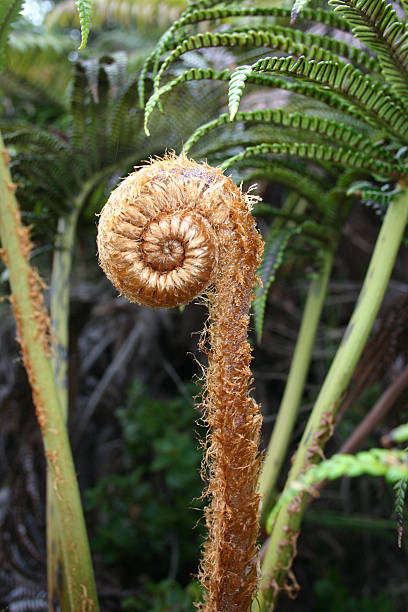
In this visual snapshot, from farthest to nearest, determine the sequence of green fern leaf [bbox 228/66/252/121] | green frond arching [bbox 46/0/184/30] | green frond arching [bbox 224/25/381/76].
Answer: green frond arching [bbox 46/0/184/30] < green frond arching [bbox 224/25/381/76] < green fern leaf [bbox 228/66/252/121]

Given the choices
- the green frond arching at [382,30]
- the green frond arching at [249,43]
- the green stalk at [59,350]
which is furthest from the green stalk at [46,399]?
the green frond arching at [382,30]

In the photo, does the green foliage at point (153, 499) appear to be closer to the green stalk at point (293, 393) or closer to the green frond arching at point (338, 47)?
the green stalk at point (293, 393)

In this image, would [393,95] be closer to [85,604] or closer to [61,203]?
[61,203]

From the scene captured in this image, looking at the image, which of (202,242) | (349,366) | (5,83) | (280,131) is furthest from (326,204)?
(5,83)

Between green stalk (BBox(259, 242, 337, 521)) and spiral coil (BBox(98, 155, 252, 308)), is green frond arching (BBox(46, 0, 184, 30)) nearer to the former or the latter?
green stalk (BBox(259, 242, 337, 521))

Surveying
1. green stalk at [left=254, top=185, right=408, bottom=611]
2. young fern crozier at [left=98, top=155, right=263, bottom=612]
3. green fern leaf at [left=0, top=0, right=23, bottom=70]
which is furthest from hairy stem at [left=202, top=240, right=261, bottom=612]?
green fern leaf at [left=0, top=0, right=23, bottom=70]

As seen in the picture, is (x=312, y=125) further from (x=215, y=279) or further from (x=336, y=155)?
(x=215, y=279)

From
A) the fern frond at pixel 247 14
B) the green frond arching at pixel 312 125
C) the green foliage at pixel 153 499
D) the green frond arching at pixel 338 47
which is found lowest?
the green foliage at pixel 153 499
